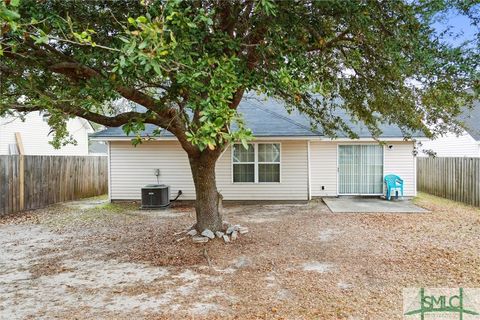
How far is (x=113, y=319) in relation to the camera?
3549 millimetres

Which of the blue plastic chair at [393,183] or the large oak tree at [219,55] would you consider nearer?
the large oak tree at [219,55]

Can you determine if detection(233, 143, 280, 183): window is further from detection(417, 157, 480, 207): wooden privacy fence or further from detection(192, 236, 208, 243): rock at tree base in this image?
detection(417, 157, 480, 207): wooden privacy fence

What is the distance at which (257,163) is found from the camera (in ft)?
39.1

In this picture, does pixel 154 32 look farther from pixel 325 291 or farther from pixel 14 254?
pixel 14 254

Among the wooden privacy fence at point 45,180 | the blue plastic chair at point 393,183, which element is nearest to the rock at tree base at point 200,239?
the wooden privacy fence at point 45,180

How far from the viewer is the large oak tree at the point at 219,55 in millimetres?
3377

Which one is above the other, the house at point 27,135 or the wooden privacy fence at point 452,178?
the house at point 27,135

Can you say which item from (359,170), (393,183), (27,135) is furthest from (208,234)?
(27,135)

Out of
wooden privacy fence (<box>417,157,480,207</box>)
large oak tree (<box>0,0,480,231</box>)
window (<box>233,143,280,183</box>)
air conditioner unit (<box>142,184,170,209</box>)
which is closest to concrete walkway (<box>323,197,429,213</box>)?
wooden privacy fence (<box>417,157,480,207</box>)

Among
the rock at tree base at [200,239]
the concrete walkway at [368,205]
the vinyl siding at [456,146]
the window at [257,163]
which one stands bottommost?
the rock at tree base at [200,239]

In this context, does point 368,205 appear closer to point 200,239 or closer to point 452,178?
point 452,178

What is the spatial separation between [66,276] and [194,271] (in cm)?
187

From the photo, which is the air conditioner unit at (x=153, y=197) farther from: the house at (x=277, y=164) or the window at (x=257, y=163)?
the window at (x=257, y=163)

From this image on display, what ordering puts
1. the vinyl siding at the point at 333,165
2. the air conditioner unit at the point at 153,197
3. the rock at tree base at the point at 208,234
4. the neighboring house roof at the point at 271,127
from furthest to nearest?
the vinyl siding at the point at 333,165, the neighboring house roof at the point at 271,127, the air conditioner unit at the point at 153,197, the rock at tree base at the point at 208,234
